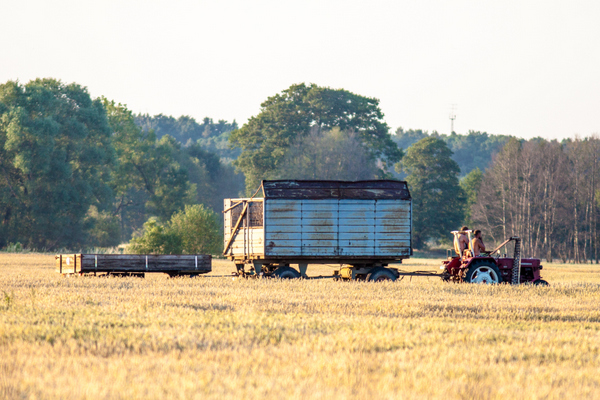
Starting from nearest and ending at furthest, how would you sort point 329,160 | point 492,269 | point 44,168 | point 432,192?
point 492,269 → point 44,168 → point 329,160 → point 432,192

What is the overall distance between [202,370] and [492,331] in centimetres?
506

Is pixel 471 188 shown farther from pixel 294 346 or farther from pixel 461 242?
pixel 294 346

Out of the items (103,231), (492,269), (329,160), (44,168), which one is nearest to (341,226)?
(492,269)

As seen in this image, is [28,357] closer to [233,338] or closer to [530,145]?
[233,338]

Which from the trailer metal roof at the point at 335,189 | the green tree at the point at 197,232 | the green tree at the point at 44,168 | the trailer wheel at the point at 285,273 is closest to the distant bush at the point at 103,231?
the green tree at the point at 44,168

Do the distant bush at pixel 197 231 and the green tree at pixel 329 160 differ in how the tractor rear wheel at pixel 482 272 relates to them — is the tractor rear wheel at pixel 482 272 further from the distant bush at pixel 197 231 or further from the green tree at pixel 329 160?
the green tree at pixel 329 160

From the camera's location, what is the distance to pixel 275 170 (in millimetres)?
75625

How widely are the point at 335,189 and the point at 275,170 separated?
173ft

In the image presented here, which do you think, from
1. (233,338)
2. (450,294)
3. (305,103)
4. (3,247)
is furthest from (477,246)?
(305,103)

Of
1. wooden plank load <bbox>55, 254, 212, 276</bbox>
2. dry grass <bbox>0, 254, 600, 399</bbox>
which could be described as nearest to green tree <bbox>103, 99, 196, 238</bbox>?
wooden plank load <bbox>55, 254, 212, 276</bbox>

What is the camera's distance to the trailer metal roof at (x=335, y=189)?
22.8 metres

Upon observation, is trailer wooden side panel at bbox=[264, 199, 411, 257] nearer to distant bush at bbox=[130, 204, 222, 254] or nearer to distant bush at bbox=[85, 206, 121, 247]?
distant bush at bbox=[130, 204, 222, 254]

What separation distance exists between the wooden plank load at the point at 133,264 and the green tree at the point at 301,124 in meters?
51.1

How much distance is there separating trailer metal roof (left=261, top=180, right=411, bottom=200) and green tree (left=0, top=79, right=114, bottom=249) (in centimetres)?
4127
